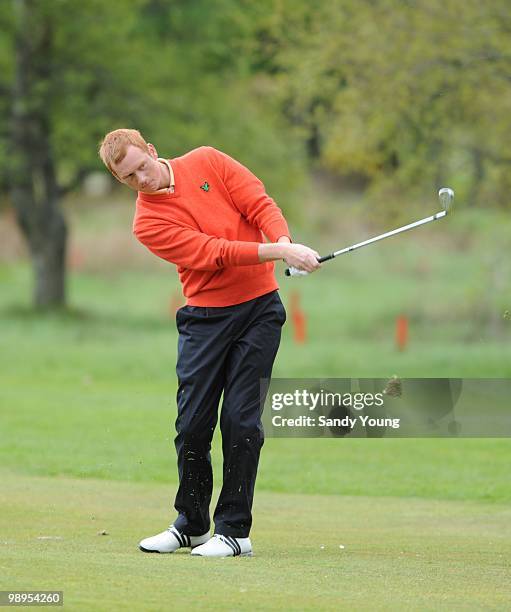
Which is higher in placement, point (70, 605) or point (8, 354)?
point (8, 354)

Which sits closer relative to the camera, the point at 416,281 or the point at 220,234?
the point at 220,234

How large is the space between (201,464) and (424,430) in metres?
1.89

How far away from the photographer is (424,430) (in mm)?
8555

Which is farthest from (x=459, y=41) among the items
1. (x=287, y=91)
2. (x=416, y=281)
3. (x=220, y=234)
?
(x=416, y=281)

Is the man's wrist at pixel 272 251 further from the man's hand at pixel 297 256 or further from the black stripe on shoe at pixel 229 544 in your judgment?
the black stripe on shoe at pixel 229 544

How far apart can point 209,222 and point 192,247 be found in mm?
203

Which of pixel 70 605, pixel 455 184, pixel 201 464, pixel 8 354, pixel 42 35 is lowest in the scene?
pixel 70 605

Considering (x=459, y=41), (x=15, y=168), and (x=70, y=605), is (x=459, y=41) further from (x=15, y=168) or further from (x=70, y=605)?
(x=70, y=605)

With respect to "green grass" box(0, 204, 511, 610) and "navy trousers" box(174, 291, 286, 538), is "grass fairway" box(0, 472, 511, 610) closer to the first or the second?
"green grass" box(0, 204, 511, 610)

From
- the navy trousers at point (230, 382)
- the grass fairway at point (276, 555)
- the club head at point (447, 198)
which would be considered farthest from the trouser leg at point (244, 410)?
the club head at point (447, 198)

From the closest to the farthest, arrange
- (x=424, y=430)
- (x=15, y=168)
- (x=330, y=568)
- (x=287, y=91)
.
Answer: (x=330, y=568), (x=424, y=430), (x=287, y=91), (x=15, y=168)

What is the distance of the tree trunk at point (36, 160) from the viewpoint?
30203 mm

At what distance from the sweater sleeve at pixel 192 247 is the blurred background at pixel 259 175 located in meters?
4.71

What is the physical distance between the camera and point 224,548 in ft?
22.6
